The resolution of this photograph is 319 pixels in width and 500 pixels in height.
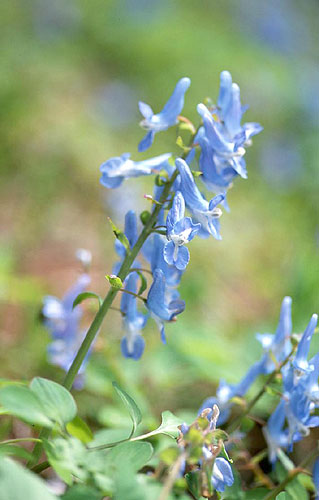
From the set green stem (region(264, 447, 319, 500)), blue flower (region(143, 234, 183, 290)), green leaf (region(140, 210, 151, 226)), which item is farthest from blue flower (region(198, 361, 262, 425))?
green leaf (region(140, 210, 151, 226))

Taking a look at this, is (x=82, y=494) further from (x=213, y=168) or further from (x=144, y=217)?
(x=213, y=168)

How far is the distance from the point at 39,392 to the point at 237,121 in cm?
113

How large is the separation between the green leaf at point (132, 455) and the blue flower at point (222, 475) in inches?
11.5

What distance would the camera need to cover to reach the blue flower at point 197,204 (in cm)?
166

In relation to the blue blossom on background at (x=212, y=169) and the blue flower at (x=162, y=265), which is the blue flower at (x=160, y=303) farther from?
the blue blossom on background at (x=212, y=169)

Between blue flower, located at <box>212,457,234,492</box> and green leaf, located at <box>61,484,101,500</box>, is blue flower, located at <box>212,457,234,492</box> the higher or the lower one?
the higher one

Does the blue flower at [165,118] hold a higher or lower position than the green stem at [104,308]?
higher

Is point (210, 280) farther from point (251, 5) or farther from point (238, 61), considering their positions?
point (251, 5)

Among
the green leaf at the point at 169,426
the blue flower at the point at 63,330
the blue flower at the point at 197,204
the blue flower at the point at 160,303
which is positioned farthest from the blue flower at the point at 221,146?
the blue flower at the point at 63,330

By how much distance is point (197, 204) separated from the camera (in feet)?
5.59

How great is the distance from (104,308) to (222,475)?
0.62m

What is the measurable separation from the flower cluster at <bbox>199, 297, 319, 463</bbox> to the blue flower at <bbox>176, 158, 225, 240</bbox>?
1.52 feet

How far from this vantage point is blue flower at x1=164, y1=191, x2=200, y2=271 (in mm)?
1553

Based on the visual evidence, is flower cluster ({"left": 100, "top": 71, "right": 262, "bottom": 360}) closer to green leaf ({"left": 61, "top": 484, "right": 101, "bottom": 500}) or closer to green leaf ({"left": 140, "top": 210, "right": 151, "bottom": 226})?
green leaf ({"left": 140, "top": 210, "right": 151, "bottom": 226})
